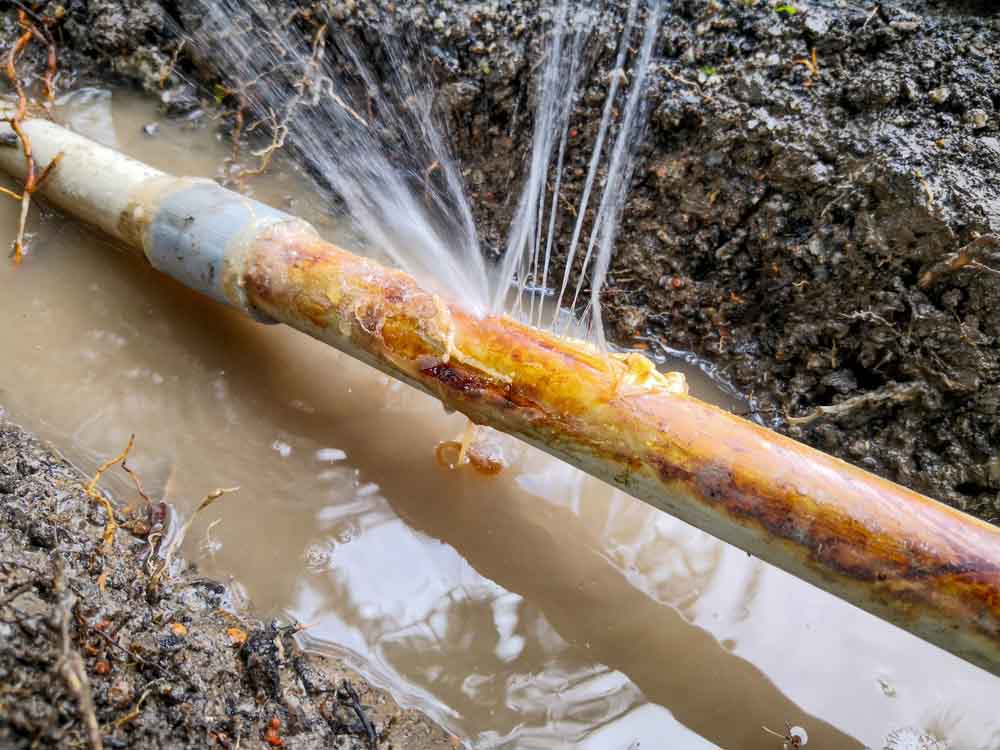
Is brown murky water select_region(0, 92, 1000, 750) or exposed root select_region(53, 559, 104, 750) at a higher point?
exposed root select_region(53, 559, 104, 750)

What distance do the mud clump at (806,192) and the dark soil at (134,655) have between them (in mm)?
1885

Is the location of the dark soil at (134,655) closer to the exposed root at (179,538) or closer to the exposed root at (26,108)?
the exposed root at (179,538)

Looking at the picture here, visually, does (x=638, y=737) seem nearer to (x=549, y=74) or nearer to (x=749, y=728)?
(x=749, y=728)

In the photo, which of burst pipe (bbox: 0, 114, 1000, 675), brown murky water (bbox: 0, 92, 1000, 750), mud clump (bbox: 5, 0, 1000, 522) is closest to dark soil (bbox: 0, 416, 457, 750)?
brown murky water (bbox: 0, 92, 1000, 750)

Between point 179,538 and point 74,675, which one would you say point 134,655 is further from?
point 179,538

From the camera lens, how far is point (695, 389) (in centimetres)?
323

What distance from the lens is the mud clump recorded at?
279 cm

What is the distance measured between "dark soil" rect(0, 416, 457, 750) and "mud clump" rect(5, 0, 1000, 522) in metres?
1.88

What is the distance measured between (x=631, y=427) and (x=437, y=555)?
2.92 feet

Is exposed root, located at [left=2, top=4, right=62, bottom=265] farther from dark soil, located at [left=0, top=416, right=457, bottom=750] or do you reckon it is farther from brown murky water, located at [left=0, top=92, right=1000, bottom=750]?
dark soil, located at [left=0, top=416, right=457, bottom=750]

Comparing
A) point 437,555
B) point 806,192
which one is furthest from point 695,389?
point 437,555

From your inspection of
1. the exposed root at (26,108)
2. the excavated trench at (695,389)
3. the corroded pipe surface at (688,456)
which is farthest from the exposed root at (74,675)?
the exposed root at (26,108)

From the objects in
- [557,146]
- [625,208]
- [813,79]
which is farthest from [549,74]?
[813,79]

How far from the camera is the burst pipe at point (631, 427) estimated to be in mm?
1923
